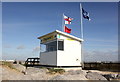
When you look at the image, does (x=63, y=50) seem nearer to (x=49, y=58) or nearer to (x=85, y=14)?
(x=49, y=58)

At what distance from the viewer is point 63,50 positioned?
53.9ft

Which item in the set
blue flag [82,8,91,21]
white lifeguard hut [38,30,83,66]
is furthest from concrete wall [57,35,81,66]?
blue flag [82,8,91,21]

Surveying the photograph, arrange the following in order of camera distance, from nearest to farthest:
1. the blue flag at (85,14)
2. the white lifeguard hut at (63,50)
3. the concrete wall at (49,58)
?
the white lifeguard hut at (63,50)
the concrete wall at (49,58)
the blue flag at (85,14)

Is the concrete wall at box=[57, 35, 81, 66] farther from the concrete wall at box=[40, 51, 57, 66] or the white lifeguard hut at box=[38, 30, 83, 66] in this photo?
the concrete wall at box=[40, 51, 57, 66]

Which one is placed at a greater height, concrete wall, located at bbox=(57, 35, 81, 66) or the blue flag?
the blue flag

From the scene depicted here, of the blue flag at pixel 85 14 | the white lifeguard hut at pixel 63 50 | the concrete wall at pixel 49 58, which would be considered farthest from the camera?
the blue flag at pixel 85 14

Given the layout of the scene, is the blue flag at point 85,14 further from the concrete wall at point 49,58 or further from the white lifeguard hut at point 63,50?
the concrete wall at point 49,58

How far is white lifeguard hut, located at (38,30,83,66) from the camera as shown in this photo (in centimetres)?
1612

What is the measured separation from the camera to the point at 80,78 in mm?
8938

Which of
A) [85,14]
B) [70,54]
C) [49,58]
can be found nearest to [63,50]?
[70,54]

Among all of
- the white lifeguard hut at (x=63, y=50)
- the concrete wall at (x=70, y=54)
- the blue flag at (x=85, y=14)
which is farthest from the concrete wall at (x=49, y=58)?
the blue flag at (x=85, y=14)

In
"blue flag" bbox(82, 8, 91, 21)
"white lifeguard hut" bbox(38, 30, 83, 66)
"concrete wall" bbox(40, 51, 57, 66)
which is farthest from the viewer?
"blue flag" bbox(82, 8, 91, 21)

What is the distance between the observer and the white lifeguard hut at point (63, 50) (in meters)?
16.1

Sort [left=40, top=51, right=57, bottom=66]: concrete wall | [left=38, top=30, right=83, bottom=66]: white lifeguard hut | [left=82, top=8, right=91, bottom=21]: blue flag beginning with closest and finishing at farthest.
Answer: [left=38, top=30, right=83, bottom=66]: white lifeguard hut < [left=40, top=51, right=57, bottom=66]: concrete wall < [left=82, top=8, right=91, bottom=21]: blue flag
